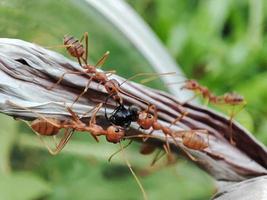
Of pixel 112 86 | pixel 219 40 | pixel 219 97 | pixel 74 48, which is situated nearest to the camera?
pixel 112 86

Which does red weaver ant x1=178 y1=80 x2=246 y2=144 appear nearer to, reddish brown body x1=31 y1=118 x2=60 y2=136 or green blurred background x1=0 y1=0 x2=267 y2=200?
green blurred background x1=0 y1=0 x2=267 y2=200

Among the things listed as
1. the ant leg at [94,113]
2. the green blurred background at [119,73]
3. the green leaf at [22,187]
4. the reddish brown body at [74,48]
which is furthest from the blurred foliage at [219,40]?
the ant leg at [94,113]

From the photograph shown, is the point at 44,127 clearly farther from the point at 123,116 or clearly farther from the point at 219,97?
the point at 219,97

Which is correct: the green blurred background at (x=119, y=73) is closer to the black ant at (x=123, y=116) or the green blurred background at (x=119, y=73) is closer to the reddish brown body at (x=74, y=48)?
the reddish brown body at (x=74, y=48)

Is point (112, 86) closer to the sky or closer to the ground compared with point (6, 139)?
closer to the ground

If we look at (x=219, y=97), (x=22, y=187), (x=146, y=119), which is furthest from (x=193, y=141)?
(x=22, y=187)

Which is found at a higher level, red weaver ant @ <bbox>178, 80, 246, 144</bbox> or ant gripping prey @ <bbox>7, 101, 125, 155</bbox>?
red weaver ant @ <bbox>178, 80, 246, 144</bbox>

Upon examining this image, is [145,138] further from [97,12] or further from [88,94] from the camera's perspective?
[97,12]

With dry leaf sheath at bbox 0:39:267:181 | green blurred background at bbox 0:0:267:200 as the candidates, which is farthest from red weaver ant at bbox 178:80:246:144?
dry leaf sheath at bbox 0:39:267:181
